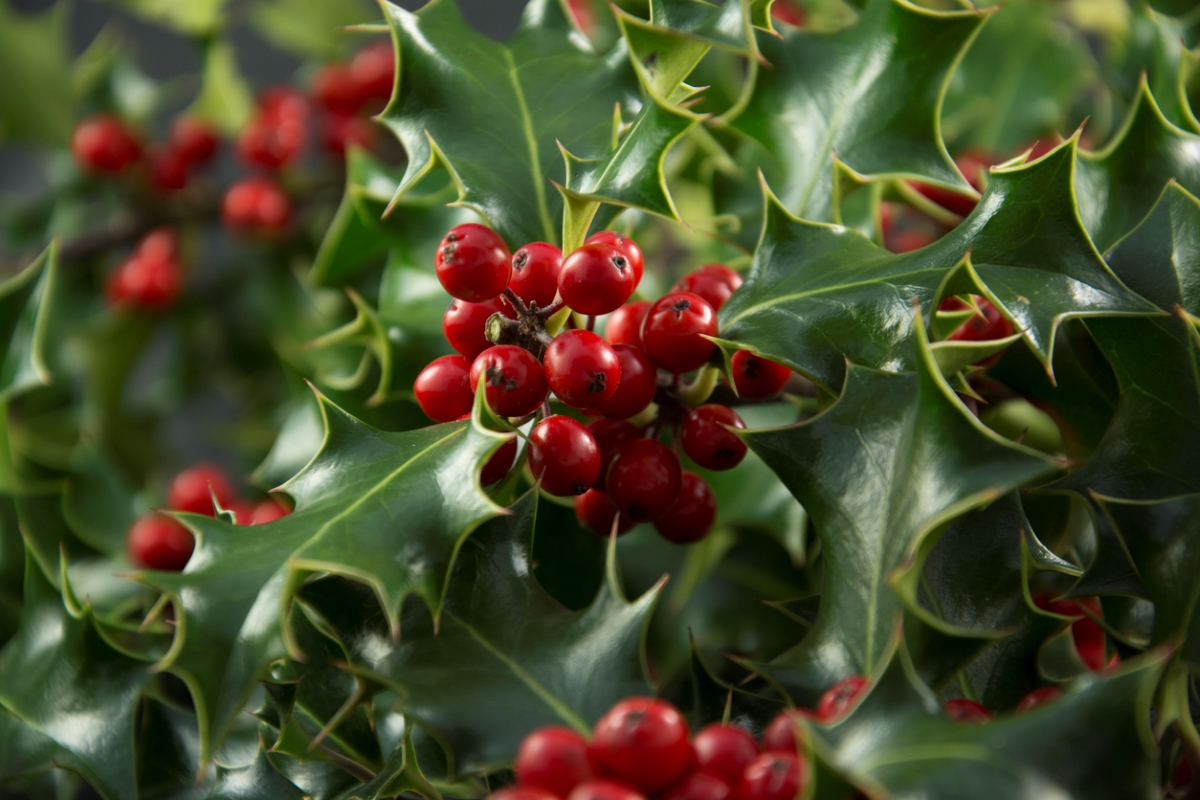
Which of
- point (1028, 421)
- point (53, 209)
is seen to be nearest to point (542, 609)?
point (1028, 421)

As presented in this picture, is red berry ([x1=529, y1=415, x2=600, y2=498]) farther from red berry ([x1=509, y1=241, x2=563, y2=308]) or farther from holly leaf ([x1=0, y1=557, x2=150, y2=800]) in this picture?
holly leaf ([x1=0, y1=557, x2=150, y2=800])

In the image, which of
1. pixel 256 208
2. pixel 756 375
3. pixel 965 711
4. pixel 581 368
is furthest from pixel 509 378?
pixel 256 208

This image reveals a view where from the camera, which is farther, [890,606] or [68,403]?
[68,403]

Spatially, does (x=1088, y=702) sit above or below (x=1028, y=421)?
above

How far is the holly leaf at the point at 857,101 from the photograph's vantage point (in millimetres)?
604

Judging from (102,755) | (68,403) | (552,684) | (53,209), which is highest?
(552,684)

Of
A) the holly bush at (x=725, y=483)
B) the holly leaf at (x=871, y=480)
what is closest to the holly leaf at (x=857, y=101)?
the holly bush at (x=725, y=483)

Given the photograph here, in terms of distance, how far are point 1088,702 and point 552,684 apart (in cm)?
23

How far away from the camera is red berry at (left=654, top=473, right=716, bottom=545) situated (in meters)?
0.57

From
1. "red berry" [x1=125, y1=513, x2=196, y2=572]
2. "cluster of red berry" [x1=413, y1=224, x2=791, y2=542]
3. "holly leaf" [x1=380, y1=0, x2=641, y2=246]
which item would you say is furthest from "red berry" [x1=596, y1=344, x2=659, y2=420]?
"red berry" [x1=125, y1=513, x2=196, y2=572]

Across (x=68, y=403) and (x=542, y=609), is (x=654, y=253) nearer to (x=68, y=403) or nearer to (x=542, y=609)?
(x=542, y=609)

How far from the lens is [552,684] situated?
1.49 ft

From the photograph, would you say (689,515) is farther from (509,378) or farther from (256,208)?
(256,208)

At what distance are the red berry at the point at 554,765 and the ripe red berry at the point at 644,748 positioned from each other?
10 millimetres
